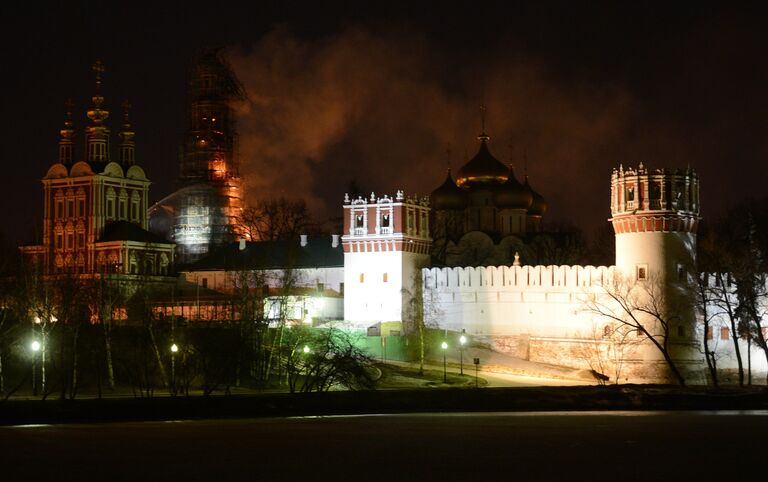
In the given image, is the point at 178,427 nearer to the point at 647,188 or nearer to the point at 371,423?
the point at 371,423

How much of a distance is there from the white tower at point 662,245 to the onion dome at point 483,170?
21.9 meters

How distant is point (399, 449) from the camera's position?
1297 inches

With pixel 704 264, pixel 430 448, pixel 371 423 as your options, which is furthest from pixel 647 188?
pixel 430 448

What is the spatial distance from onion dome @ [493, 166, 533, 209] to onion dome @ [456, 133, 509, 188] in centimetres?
57

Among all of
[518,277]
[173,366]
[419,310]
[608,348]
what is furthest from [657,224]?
[173,366]

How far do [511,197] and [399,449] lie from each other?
180ft

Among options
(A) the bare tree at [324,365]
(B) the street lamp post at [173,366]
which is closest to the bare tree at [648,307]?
(A) the bare tree at [324,365]

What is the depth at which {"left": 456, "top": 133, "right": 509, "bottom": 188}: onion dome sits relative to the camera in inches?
3413

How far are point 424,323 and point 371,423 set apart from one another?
28348mm

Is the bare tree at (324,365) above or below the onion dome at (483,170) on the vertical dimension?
below

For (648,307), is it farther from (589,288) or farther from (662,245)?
(589,288)

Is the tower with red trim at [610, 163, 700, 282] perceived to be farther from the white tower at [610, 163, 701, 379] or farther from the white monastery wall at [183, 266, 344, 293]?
the white monastery wall at [183, 266, 344, 293]

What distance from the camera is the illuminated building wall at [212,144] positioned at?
96.8m

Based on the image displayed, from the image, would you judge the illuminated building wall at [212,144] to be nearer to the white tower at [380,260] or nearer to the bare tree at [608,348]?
the white tower at [380,260]
